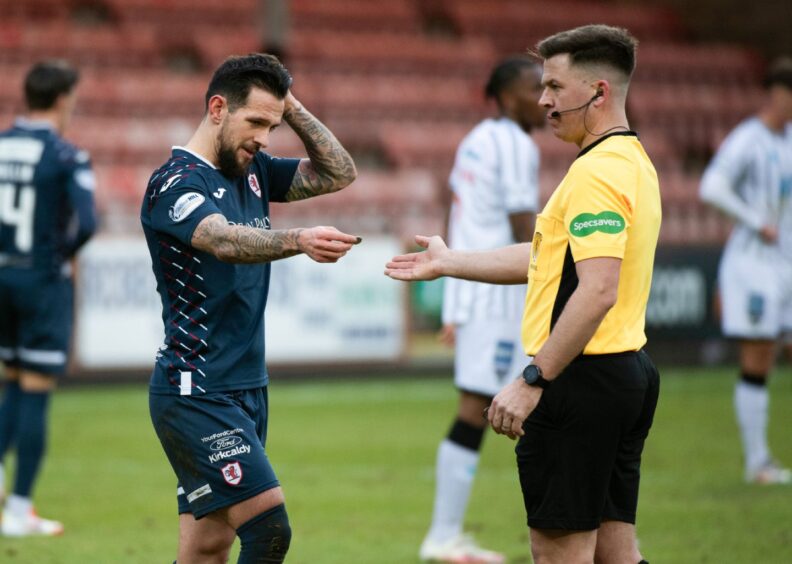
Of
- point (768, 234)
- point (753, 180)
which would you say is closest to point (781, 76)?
point (753, 180)

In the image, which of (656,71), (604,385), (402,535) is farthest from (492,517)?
(656,71)

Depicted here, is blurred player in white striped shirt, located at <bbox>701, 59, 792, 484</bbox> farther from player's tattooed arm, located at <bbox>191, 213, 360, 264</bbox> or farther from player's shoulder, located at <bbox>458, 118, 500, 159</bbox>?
player's tattooed arm, located at <bbox>191, 213, 360, 264</bbox>

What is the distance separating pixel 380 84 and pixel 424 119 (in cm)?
97

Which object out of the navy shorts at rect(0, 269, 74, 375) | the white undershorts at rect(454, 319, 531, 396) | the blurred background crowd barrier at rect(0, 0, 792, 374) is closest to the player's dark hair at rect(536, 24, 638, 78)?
the white undershorts at rect(454, 319, 531, 396)

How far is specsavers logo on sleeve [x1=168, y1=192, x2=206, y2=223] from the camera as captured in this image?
396 cm

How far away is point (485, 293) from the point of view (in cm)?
647

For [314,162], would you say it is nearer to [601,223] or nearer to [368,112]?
[601,223]

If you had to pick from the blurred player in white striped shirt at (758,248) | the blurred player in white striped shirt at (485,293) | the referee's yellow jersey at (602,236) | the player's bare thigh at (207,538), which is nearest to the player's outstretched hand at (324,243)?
the referee's yellow jersey at (602,236)

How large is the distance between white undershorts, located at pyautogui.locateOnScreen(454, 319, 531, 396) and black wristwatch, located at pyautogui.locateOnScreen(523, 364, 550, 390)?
8.18 ft

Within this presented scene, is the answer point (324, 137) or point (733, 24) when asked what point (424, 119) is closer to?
point (733, 24)

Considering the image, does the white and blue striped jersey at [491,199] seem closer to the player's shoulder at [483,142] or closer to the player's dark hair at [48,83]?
the player's shoulder at [483,142]

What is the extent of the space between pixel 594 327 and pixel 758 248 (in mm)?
4953

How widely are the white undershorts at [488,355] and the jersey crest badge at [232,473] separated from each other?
2.42m

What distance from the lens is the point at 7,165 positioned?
276 inches
